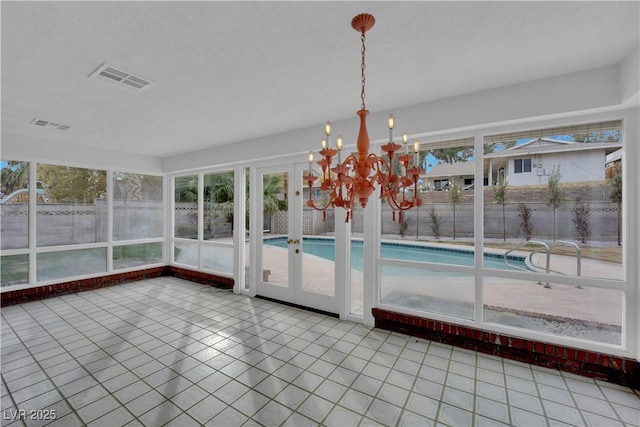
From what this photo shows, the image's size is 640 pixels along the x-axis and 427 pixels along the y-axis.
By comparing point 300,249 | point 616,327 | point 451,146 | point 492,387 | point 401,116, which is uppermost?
point 401,116

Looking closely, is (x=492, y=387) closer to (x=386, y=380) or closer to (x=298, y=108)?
(x=386, y=380)

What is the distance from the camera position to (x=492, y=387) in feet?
7.39

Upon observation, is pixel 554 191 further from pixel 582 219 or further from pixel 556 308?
pixel 556 308

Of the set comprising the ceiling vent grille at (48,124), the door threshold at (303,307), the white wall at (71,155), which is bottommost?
the door threshold at (303,307)

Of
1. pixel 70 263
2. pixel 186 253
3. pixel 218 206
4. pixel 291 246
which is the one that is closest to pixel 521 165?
pixel 291 246

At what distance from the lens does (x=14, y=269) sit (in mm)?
4227

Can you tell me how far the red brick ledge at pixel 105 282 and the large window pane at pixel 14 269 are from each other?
161mm

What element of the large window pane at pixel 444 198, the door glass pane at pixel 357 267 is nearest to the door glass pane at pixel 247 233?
the door glass pane at pixel 357 267

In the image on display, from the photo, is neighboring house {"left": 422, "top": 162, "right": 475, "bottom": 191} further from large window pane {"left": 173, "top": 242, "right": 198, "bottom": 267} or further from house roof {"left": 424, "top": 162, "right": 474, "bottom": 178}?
large window pane {"left": 173, "top": 242, "right": 198, "bottom": 267}

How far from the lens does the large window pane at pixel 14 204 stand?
13.6 feet

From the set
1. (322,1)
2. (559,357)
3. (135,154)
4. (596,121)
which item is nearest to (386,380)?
(559,357)

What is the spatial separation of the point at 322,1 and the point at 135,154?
5.45m

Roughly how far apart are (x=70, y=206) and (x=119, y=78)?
144 inches

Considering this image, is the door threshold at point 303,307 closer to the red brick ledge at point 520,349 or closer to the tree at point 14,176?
the red brick ledge at point 520,349
